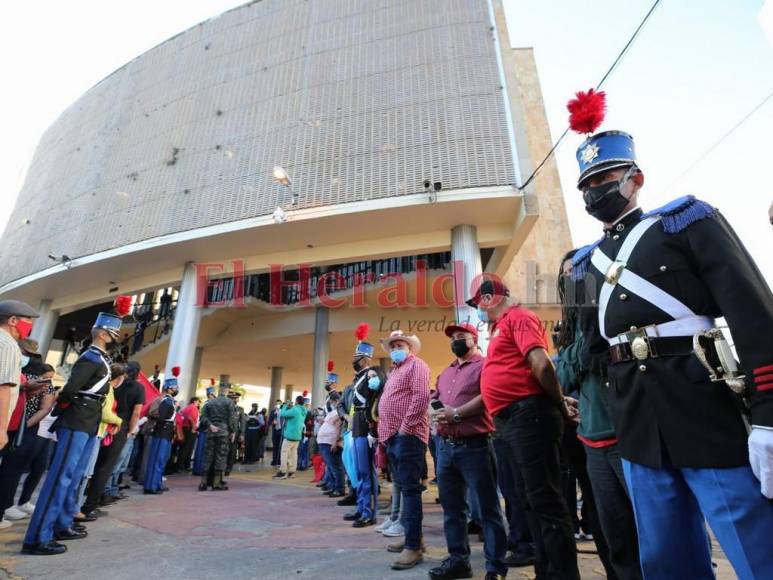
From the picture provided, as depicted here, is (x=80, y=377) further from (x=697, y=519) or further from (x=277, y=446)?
(x=277, y=446)

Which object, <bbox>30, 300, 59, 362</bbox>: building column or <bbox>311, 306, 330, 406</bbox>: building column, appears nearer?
<bbox>311, 306, 330, 406</bbox>: building column

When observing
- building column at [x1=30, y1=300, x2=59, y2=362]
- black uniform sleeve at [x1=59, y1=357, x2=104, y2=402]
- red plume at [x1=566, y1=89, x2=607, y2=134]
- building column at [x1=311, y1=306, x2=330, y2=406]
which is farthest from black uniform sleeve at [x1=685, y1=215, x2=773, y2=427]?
building column at [x1=30, y1=300, x2=59, y2=362]

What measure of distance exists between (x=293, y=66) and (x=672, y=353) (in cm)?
1271

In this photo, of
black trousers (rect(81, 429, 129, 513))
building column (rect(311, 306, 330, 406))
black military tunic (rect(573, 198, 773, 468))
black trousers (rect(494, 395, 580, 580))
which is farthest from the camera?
building column (rect(311, 306, 330, 406))

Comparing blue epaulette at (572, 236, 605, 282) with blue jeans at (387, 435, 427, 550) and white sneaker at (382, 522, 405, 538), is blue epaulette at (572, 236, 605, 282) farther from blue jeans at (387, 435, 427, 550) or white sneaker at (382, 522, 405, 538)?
white sneaker at (382, 522, 405, 538)

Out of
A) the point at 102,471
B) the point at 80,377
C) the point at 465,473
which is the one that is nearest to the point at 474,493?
the point at 465,473

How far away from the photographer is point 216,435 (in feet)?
23.5

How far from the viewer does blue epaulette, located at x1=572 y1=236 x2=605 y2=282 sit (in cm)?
180

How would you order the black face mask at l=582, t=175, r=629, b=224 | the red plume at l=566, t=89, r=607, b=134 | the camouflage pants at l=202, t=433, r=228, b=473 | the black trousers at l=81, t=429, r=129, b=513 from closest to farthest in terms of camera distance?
the black face mask at l=582, t=175, r=629, b=224 < the red plume at l=566, t=89, r=607, b=134 < the black trousers at l=81, t=429, r=129, b=513 < the camouflage pants at l=202, t=433, r=228, b=473

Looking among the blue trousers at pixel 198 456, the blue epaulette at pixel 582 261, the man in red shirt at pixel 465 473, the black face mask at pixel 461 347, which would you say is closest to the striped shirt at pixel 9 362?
the man in red shirt at pixel 465 473

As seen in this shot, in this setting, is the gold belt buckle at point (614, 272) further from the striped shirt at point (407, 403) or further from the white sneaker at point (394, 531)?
the white sneaker at point (394, 531)

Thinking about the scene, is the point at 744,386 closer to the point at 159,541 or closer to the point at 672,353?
the point at 672,353

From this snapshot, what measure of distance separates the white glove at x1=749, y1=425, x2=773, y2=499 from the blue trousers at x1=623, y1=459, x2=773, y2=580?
0.08 meters

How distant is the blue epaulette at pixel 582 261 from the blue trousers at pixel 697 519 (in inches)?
30.1
